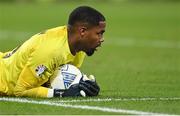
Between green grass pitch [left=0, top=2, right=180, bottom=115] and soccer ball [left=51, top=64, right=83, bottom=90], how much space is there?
1.01 feet

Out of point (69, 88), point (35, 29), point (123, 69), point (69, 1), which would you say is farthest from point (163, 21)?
point (69, 88)

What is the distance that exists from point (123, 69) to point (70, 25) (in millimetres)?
6839

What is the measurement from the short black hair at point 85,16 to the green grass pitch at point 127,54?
1117 mm

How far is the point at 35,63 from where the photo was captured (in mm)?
12773

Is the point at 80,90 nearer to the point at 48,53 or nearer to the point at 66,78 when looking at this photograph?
the point at 66,78

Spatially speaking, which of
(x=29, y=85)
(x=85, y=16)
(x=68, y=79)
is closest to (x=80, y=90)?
(x=68, y=79)

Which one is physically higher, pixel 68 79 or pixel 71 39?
pixel 71 39

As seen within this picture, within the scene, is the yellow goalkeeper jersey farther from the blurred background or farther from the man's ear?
the blurred background

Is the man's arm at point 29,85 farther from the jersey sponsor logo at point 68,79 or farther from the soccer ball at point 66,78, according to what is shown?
the jersey sponsor logo at point 68,79

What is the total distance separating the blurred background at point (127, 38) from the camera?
1656cm

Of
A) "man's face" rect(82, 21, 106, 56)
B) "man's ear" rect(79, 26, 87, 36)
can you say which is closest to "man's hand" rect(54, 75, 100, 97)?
"man's face" rect(82, 21, 106, 56)

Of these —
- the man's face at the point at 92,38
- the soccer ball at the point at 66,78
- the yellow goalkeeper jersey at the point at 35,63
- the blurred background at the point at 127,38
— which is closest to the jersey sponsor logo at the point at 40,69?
the yellow goalkeeper jersey at the point at 35,63

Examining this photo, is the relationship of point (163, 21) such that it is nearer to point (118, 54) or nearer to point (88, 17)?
point (118, 54)

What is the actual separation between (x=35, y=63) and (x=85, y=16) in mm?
988
